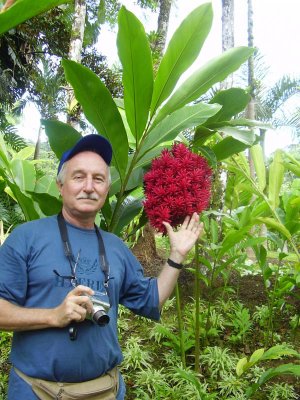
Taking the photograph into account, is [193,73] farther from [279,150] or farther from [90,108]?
[279,150]

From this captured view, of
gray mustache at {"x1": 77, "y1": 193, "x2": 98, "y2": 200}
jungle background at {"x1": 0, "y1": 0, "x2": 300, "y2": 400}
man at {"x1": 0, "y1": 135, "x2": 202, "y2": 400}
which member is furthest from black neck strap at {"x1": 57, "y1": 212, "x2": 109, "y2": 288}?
jungle background at {"x1": 0, "y1": 0, "x2": 300, "y2": 400}

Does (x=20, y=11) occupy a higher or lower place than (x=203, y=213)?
higher

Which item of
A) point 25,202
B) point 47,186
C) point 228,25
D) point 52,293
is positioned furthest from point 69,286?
point 228,25

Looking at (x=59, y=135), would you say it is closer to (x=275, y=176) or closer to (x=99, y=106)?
(x=99, y=106)

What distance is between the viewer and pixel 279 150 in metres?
2.28

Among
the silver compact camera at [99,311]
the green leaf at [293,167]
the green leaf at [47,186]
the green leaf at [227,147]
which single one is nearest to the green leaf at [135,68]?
the green leaf at [227,147]

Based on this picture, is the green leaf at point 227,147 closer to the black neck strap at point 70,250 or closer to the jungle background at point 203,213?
the jungle background at point 203,213

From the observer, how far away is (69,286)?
1.27m

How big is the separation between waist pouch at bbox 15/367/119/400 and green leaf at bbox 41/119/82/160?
3.08 feet

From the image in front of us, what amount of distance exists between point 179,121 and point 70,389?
41.2 inches

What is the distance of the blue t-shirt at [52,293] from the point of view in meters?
1.22

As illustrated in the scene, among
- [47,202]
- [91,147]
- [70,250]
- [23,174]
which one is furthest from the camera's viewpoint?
[23,174]

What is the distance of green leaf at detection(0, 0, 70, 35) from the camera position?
1165 millimetres

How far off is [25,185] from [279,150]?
4.74 ft
